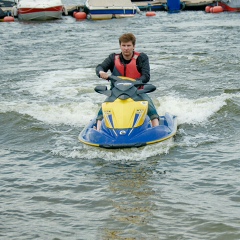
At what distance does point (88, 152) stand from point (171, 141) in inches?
49.2

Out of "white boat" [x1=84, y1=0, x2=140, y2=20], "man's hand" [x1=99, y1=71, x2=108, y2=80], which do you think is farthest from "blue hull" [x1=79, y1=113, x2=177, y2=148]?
"white boat" [x1=84, y1=0, x2=140, y2=20]

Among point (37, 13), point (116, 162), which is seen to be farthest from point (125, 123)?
point (37, 13)

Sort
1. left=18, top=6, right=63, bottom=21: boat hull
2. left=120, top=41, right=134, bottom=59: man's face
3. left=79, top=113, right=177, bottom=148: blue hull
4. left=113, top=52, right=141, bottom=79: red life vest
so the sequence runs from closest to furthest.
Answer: left=79, top=113, right=177, bottom=148: blue hull < left=120, top=41, right=134, bottom=59: man's face < left=113, top=52, right=141, bottom=79: red life vest < left=18, top=6, right=63, bottom=21: boat hull

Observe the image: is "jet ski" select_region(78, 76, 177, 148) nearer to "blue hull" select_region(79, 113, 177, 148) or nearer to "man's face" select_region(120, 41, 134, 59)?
"blue hull" select_region(79, 113, 177, 148)

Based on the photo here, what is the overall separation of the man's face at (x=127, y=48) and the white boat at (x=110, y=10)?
26.5 metres

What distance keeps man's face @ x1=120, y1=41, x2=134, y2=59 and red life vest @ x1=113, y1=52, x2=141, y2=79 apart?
119 mm

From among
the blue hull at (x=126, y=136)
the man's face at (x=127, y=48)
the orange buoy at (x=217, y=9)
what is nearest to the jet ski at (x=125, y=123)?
the blue hull at (x=126, y=136)

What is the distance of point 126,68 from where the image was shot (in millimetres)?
9656

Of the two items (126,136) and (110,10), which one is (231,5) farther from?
(126,136)

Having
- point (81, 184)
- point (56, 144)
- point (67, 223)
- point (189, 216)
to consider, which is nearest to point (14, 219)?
point (67, 223)

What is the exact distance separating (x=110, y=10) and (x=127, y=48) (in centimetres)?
2694

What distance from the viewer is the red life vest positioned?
9648 millimetres

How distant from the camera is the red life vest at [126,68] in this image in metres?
9.65

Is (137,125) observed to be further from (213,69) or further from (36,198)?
(213,69)
